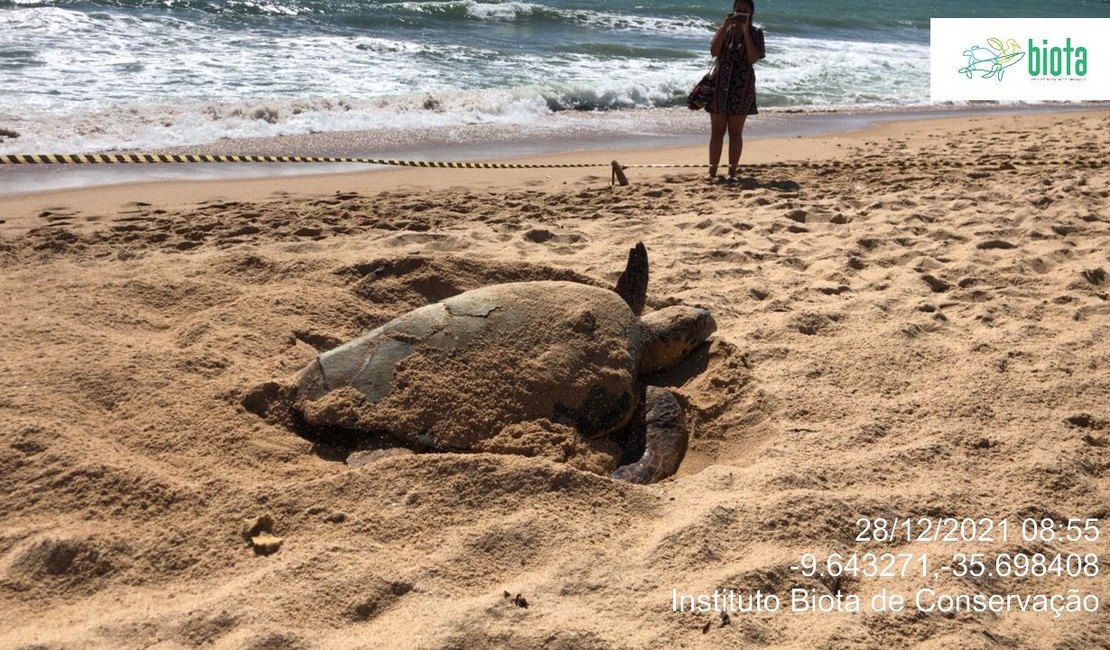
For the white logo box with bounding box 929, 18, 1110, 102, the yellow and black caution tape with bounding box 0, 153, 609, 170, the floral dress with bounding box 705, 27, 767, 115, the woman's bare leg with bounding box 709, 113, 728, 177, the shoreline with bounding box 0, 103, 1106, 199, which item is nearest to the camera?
the yellow and black caution tape with bounding box 0, 153, 609, 170

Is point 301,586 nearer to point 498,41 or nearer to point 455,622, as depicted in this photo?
point 455,622

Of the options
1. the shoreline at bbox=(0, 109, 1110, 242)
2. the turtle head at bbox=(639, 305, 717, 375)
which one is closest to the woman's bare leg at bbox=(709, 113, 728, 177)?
the shoreline at bbox=(0, 109, 1110, 242)

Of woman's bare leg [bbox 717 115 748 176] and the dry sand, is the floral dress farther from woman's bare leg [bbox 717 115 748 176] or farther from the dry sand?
the dry sand

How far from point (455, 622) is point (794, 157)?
5.97 meters

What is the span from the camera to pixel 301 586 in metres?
1.98

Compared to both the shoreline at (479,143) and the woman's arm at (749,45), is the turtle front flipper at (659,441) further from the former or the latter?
the shoreline at (479,143)

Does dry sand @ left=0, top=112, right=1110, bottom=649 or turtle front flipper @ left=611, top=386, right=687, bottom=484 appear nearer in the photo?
dry sand @ left=0, top=112, right=1110, bottom=649

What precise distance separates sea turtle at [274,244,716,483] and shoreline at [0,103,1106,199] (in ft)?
11.9

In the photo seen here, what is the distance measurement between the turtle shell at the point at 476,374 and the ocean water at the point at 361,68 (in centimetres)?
501

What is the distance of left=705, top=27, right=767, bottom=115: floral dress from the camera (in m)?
6.01

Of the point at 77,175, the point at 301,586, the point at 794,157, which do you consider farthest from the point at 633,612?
the point at 794,157

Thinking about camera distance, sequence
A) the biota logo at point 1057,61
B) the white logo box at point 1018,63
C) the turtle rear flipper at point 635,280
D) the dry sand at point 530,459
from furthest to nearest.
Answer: the biota logo at point 1057,61 → the white logo box at point 1018,63 → the turtle rear flipper at point 635,280 → the dry sand at point 530,459

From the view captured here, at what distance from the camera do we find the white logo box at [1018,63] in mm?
12102

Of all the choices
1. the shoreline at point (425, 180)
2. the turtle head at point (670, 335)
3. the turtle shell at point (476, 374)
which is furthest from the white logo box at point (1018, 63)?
the turtle shell at point (476, 374)
